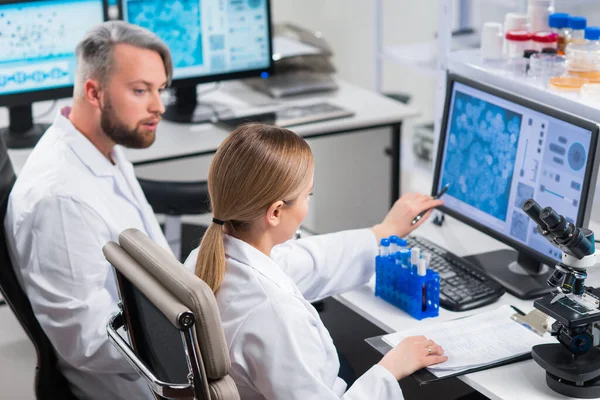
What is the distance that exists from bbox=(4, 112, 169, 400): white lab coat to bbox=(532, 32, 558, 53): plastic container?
1017 millimetres

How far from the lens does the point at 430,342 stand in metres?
1.64

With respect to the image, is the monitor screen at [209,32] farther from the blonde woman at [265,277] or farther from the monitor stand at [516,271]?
the blonde woman at [265,277]

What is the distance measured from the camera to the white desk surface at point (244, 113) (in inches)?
105

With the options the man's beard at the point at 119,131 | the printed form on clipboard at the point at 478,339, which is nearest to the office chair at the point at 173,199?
the man's beard at the point at 119,131

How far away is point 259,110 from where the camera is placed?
298cm

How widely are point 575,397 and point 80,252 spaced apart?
0.98 metres

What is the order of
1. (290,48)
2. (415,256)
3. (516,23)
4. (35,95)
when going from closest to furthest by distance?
(415,256) → (516,23) → (35,95) → (290,48)

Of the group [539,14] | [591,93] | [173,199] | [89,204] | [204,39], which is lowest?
[173,199]

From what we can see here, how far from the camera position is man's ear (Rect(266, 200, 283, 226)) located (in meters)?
1.47

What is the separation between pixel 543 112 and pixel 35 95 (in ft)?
5.19

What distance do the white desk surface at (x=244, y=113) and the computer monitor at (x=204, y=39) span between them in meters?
0.10

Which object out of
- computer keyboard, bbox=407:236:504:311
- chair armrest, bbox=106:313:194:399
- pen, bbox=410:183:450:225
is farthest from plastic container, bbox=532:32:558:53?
chair armrest, bbox=106:313:194:399

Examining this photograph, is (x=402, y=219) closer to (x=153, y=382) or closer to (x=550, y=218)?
(x=550, y=218)

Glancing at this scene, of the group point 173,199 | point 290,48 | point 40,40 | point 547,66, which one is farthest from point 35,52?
point 547,66
